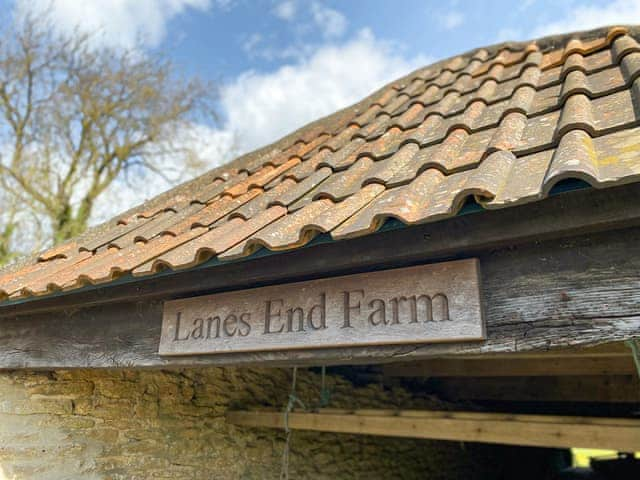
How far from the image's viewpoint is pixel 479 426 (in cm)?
229

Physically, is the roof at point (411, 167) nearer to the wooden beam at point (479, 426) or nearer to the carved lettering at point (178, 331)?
the carved lettering at point (178, 331)

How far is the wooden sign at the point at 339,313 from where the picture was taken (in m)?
1.16

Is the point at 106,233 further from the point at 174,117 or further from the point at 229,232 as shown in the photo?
the point at 174,117

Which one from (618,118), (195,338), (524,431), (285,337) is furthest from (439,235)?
(524,431)

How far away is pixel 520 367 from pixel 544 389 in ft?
3.53

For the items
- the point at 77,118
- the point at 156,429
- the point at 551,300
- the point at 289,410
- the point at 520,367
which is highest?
the point at 77,118

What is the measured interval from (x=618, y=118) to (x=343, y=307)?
971mm

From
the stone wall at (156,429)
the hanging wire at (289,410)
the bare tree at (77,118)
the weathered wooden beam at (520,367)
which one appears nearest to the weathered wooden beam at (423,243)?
the stone wall at (156,429)

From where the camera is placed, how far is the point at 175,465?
2498 mm

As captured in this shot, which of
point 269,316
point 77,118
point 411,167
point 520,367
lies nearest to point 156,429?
point 269,316

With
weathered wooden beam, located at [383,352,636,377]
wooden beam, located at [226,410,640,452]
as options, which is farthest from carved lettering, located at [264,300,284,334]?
weathered wooden beam, located at [383,352,636,377]

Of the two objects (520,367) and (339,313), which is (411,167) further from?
(520,367)

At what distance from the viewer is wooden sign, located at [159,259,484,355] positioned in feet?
3.81

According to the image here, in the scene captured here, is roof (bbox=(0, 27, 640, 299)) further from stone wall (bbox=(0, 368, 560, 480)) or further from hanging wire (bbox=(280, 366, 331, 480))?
hanging wire (bbox=(280, 366, 331, 480))
